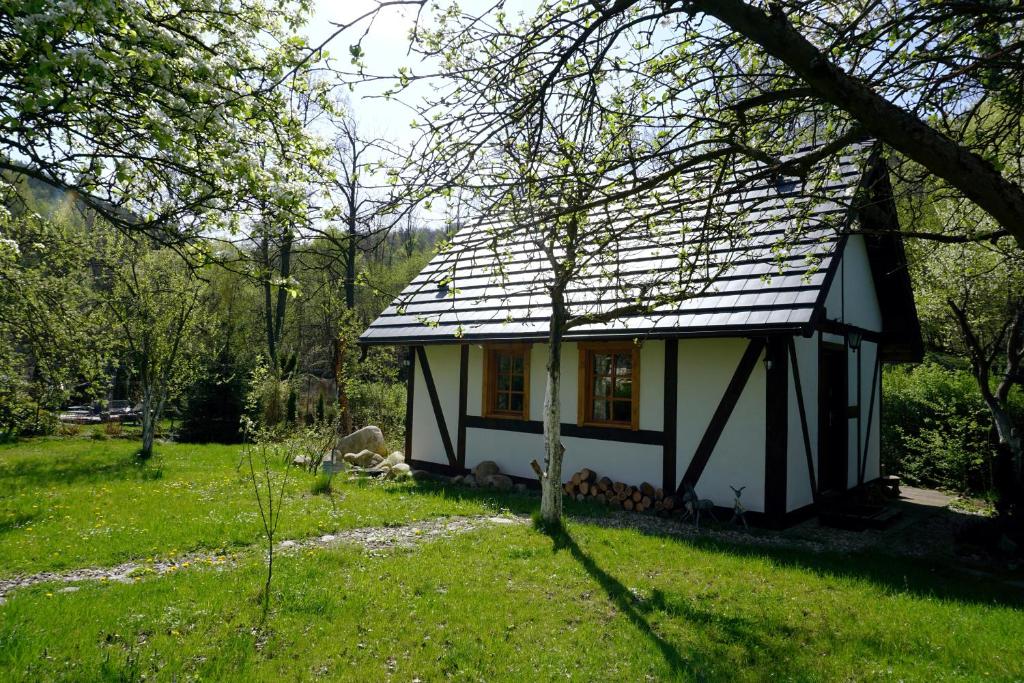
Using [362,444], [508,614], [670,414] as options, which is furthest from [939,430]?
[362,444]

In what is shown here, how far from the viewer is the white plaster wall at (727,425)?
8.24m

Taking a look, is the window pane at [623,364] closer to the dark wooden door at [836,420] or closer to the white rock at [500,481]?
the white rock at [500,481]

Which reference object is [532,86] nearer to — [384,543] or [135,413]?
[384,543]

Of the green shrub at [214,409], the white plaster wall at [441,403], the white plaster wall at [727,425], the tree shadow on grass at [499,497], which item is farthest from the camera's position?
the green shrub at [214,409]

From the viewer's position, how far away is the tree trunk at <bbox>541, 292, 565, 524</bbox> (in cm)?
743

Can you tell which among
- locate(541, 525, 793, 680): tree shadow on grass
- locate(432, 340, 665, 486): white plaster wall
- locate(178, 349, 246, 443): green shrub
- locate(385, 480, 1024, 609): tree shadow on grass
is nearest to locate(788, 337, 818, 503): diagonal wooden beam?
locate(385, 480, 1024, 609): tree shadow on grass

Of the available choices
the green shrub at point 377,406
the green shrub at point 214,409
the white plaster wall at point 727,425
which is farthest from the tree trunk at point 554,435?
the green shrub at point 214,409

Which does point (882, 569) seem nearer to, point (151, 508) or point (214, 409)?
point (151, 508)

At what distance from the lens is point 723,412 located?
27.9 feet

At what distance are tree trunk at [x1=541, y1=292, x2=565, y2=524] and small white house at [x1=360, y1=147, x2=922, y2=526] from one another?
490 mm

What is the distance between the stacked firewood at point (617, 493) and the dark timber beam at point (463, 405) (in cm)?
246

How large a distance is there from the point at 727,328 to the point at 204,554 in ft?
20.5

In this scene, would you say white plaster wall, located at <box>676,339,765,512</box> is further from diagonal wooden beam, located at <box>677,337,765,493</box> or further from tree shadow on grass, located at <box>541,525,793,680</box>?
tree shadow on grass, located at <box>541,525,793,680</box>

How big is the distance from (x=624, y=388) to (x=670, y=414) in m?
0.88
